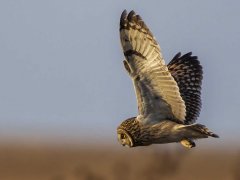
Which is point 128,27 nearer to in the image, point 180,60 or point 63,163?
point 180,60

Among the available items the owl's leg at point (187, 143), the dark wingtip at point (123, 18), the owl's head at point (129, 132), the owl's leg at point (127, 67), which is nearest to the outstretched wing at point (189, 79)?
the owl's leg at point (187, 143)

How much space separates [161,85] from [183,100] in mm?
816

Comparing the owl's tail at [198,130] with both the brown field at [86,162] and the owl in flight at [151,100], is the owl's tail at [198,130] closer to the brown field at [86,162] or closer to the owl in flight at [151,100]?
the owl in flight at [151,100]

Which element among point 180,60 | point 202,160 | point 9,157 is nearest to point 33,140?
point 9,157

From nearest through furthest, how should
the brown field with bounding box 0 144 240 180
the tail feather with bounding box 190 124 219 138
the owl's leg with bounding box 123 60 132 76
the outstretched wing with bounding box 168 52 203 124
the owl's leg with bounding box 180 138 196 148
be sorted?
the owl's leg with bounding box 123 60 132 76 < the tail feather with bounding box 190 124 219 138 < the owl's leg with bounding box 180 138 196 148 < the outstretched wing with bounding box 168 52 203 124 < the brown field with bounding box 0 144 240 180

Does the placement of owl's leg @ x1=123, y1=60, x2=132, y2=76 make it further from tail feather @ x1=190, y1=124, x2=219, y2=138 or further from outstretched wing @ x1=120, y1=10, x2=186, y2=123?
tail feather @ x1=190, y1=124, x2=219, y2=138

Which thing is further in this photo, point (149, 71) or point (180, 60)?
point (180, 60)

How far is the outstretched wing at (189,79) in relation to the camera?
1467 centimetres

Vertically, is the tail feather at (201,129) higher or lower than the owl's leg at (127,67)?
lower

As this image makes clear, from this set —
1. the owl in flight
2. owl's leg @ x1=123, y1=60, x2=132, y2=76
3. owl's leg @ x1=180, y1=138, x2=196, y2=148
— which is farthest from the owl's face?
owl's leg @ x1=123, y1=60, x2=132, y2=76

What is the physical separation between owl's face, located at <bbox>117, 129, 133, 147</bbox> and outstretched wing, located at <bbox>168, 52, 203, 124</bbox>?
2.29ft

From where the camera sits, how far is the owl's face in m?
14.0

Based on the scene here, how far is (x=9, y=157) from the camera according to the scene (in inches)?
1438

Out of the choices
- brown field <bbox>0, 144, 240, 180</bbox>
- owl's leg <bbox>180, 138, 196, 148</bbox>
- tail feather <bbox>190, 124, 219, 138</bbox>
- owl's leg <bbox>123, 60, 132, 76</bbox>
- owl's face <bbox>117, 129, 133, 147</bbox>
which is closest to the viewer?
owl's leg <bbox>123, 60, 132, 76</bbox>
